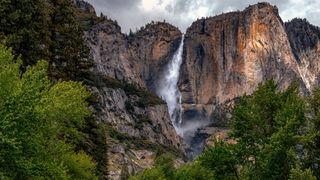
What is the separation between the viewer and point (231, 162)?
114 feet

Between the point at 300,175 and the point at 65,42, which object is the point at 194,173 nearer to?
the point at 65,42

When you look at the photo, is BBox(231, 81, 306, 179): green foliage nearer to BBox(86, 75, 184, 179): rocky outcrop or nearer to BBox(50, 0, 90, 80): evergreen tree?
BBox(50, 0, 90, 80): evergreen tree

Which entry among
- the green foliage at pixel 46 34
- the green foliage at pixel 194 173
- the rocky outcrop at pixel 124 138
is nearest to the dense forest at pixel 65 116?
the green foliage at pixel 46 34

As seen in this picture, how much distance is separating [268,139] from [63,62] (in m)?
15.4

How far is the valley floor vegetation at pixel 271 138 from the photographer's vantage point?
100 feet

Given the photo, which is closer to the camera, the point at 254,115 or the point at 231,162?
the point at 254,115

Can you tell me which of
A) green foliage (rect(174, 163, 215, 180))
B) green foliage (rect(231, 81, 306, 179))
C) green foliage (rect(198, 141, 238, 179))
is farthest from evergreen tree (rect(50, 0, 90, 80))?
green foliage (rect(174, 163, 215, 180))

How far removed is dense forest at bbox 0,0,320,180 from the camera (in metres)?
20.5

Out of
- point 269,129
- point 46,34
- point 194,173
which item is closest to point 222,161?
point 269,129

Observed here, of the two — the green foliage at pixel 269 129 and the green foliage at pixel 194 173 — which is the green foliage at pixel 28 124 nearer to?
the green foliage at pixel 269 129

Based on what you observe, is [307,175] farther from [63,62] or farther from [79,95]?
[63,62]

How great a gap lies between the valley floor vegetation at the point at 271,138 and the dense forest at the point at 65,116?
57 millimetres

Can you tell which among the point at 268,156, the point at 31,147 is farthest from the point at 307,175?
the point at 31,147

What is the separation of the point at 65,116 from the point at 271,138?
11702mm
